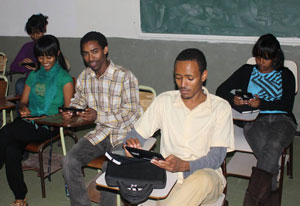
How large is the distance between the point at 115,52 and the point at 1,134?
2.44 meters

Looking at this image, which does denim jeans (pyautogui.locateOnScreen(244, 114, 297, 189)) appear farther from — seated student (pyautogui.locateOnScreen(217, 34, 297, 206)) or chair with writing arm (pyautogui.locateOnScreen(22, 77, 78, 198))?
chair with writing arm (pyautogui.locateOnScreen(22, 77, 78, 198))

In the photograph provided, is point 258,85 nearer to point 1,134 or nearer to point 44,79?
point 44,79

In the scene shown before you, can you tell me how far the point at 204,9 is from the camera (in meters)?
4.53

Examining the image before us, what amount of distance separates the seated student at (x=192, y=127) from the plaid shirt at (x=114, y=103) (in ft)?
1.81

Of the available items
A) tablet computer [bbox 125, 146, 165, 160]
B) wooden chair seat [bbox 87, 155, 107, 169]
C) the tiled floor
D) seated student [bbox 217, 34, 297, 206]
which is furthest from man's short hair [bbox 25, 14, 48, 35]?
Result: tablet computer [bbox 125, 146, 165, 160]

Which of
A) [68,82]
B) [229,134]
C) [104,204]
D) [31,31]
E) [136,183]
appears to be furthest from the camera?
[31,31]

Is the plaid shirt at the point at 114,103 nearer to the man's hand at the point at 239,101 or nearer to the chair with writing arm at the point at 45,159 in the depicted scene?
the chair with writing arm at the point at 45,159

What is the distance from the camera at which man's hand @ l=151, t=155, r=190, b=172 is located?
1970mm

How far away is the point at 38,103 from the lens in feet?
11.2

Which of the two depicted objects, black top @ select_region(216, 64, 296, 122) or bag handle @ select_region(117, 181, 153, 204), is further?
black top @ select_region(216, 64, 296, 122)

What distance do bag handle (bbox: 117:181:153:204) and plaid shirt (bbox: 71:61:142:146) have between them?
1067mm

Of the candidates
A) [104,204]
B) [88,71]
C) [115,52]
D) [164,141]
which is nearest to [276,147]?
[164,141]

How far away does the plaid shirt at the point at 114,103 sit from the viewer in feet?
9.57

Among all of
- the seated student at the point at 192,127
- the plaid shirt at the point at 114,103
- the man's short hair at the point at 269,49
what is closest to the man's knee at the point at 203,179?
the seated student at the point at 192,127
